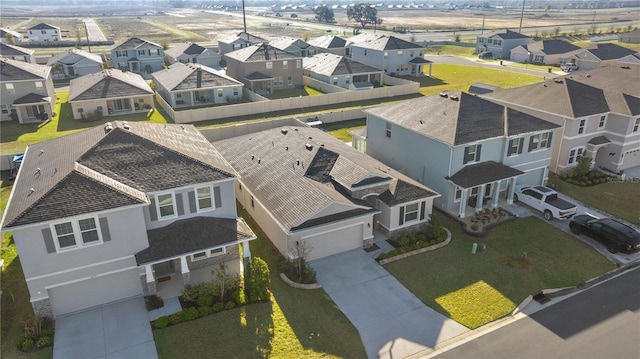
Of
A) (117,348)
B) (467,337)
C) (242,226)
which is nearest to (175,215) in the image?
(242,226)

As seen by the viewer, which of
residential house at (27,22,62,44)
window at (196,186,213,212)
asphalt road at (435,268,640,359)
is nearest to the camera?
asphalt road at (435,268,640,359)

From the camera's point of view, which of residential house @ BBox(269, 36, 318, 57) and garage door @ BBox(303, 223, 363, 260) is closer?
garage door @ BBox(303, 223, 363, 260)

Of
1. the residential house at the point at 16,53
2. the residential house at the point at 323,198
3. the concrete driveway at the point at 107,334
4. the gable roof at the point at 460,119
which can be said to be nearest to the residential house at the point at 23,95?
the residential house at the point at 16,53

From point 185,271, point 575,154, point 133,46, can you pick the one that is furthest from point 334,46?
point 185,271

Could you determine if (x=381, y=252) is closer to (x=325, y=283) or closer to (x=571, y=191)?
(x=325, y=283)

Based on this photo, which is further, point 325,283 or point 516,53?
point 516,53

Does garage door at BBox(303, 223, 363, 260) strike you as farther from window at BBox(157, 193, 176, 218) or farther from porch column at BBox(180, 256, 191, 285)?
window at BBox(157, 193, 176, 218)

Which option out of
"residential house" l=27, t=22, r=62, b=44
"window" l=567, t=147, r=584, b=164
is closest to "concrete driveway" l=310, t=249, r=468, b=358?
"window" l=567, t=147, r=584, b=164
